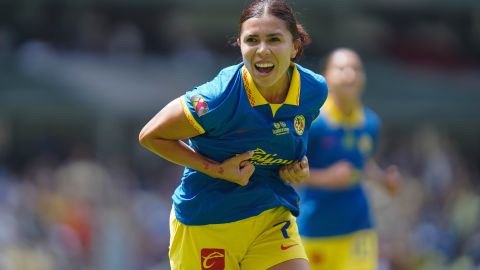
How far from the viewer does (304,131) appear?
559 cm

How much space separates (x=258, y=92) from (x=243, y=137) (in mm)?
238

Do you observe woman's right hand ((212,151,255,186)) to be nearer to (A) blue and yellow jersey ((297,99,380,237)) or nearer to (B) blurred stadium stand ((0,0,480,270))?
(A) blue and yellow jersey ((297,99,380,237))

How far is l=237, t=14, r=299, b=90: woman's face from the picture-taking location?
5293 mm

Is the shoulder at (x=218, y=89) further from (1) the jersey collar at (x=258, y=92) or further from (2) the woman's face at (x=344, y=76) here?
(2) the woman's face at (x=344, y=76)

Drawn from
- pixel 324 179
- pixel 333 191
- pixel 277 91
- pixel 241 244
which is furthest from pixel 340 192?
pixel 277 91

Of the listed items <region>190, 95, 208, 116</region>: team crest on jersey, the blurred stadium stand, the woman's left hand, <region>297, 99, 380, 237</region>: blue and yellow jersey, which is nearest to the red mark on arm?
<region>190, 95, 208, 116</region>: team crest on jersey

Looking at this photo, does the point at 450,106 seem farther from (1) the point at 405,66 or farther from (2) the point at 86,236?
(2) the point at 86,236

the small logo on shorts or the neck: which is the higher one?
the neck

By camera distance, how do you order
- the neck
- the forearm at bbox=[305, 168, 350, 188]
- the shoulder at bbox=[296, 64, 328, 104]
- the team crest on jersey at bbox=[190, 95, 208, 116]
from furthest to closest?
the forearm at bbox=[305, 168, 350, 188], the shoulder at bbox=[296, 64, 328, 104], the neck, the team crest on jersey at bbox=[190, 95, 208, 116]

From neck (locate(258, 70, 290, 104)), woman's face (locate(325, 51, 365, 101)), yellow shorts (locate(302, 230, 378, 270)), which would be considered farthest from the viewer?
woman's face (locate(325, 51, 365, 101))

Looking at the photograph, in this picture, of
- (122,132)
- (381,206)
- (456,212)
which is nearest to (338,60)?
(381,206)

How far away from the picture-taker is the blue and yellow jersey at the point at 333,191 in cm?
805

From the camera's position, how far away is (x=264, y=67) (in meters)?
5.34

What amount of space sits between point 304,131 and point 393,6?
15.8 m
